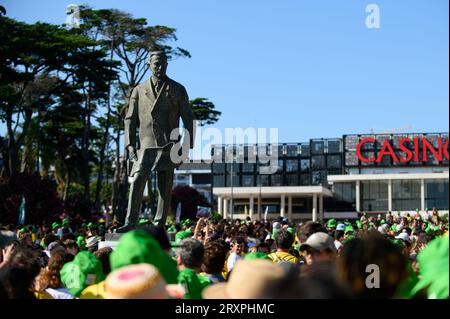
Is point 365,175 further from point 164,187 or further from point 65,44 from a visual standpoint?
point 164,187

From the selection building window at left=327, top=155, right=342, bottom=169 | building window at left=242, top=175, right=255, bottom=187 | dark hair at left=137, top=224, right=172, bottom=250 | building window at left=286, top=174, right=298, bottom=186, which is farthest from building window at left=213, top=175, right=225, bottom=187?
dark hair at left=137, top=224, right=172, bottom=250

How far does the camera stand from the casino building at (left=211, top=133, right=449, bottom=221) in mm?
78812

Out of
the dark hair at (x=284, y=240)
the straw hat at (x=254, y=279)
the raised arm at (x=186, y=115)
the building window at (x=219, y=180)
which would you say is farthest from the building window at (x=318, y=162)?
the straw hat at (x=254, y=279)

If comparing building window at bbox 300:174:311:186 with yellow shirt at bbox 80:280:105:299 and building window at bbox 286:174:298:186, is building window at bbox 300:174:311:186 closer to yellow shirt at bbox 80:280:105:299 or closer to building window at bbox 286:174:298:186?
building window at bbox 286:174:298:186

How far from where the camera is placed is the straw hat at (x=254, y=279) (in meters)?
3.28

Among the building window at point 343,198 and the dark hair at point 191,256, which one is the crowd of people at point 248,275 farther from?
the building window at point 343,198

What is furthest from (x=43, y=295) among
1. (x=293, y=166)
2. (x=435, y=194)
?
(x=293, y=166)

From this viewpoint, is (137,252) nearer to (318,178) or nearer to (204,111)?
(204,111)

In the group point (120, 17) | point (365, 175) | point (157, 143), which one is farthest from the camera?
point (365, 175)

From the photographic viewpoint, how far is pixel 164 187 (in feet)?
33.4

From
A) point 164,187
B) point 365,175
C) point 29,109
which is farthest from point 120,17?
point 365,175

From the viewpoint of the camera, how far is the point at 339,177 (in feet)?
271
